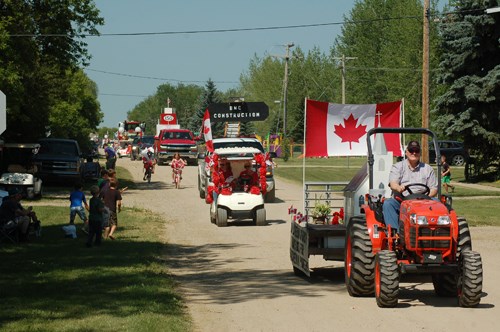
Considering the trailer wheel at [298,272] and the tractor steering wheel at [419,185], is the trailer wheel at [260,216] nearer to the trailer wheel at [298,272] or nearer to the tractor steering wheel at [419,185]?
the trailer wheel at [298,272]

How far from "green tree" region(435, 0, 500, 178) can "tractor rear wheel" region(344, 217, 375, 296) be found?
32.3 meters

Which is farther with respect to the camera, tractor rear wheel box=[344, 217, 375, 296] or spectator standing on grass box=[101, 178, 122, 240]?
spectator standing on grass box=[101, 178, 122, 240]

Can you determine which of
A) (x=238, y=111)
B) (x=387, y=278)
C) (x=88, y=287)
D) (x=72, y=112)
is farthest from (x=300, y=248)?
(x=72, y=112)

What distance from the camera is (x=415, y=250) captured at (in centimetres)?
1203

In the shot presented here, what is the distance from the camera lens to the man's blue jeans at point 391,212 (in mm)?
12750

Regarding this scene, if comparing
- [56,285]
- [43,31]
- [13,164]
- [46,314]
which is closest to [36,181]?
[13,164]

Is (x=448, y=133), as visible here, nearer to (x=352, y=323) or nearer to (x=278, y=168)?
(x=278, y=168)

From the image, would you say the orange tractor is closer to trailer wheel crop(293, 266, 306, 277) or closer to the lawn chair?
trailer wheel crop(293, 266, 306, 277)

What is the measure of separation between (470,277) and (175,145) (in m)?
46.3

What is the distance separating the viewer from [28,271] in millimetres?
16516

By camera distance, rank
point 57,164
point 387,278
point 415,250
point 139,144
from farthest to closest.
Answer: point 139,144, point 57,164, point 387,278, point 415,250

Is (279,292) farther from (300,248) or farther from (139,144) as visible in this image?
(139,144)

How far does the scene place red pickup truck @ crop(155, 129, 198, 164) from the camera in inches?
2280

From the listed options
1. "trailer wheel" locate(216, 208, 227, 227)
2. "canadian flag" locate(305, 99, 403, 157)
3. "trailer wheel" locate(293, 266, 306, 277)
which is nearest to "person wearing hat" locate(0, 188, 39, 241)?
"trailer wheel" locate(216, 208, 227, 227)
